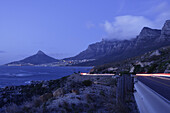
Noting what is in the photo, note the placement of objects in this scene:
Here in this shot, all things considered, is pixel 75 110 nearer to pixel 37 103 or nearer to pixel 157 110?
pixel 37 103

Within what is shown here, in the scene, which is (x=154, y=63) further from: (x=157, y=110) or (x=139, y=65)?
(x=157, y=110)

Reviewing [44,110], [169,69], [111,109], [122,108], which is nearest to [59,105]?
[44,110]

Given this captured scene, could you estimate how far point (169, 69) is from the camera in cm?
3697

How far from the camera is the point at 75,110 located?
7.58 meters

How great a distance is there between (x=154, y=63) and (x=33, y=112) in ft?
147

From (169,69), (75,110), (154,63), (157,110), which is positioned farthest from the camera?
(154,63)

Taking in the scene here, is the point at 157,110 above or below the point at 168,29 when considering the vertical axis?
below

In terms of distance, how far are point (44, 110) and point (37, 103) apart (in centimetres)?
206

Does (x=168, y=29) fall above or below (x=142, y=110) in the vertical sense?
above

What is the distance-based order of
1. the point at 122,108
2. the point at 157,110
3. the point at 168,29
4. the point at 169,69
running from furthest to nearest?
the point at 168,29 < the point at 169,69 < the point at 122,108 < the point at 157,110

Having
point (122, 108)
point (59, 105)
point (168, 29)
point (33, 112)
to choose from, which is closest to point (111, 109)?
point (122, 108)

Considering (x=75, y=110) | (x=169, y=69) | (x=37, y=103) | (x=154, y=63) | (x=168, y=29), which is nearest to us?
(x=75, y=110)

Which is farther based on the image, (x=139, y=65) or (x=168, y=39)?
(x=168, y=39)

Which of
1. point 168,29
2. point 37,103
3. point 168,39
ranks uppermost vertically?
point 168,29
